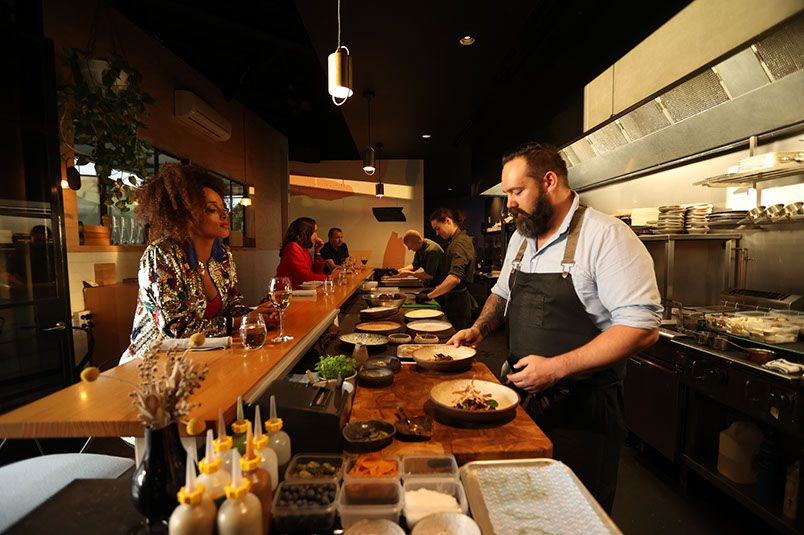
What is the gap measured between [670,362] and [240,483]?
297 centimetres

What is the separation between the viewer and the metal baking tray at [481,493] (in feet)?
2.98

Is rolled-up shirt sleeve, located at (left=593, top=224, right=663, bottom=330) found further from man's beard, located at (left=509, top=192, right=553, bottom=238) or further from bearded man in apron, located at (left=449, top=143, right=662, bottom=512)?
man's beard, located at (left=509, top=192, right=553, bottom=238)

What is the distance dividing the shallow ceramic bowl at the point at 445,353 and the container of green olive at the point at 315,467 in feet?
2.69

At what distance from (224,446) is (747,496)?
2.85m

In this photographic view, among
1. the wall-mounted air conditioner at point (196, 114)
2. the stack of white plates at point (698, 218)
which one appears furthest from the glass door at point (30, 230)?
the stack of white plates at point (698, 218)

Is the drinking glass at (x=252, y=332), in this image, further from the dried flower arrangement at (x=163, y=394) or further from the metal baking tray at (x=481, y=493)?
the metal baking tray at (x=481, y=493)

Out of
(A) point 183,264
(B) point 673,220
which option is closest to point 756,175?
(B) point 673,220

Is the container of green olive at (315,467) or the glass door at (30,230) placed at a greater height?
the glass door at (30,230)

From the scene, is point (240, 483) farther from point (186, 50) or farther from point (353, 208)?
point (353, 208)

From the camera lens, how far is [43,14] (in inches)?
121

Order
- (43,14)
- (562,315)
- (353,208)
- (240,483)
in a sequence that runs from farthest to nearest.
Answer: (353,208), (43,14), (562,315), (240,483)

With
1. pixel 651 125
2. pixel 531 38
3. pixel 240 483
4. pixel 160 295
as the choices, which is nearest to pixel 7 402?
pixel 160 295

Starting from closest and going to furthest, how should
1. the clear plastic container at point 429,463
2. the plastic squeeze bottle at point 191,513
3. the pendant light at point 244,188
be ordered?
1. the plastic squeeze bottle at point 191,513
2. the clear plastic container at point 429,463
3. the pendant light at point 244,188

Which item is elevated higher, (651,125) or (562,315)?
(651,125)
